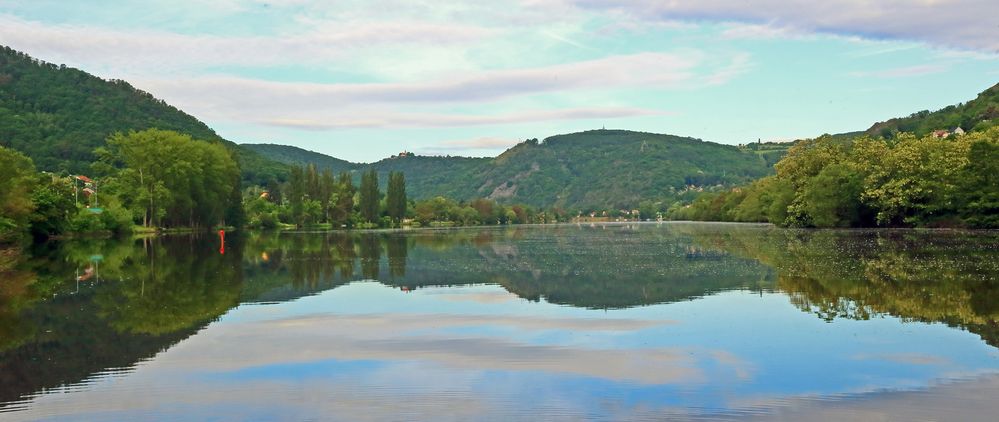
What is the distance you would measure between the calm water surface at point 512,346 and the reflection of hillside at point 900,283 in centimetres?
17

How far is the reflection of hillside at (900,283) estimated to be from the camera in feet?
73.6

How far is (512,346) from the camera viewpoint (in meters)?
18.5

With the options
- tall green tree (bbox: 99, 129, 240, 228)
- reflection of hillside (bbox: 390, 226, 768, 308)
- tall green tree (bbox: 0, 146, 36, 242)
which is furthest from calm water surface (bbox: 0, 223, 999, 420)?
tall green tree (bbox: 99, 129, 240, 228)

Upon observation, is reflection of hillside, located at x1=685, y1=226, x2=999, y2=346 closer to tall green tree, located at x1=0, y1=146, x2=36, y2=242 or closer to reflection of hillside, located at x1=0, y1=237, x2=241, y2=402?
reflection of hillside, located at x1=0, y1=237, x2=241, y2=402

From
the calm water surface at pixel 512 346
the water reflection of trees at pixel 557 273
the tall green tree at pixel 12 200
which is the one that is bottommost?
the calm water surface at pixel 512 346

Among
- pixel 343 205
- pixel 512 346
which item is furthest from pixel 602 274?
pixel 343 205

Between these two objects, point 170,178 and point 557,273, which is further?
point 170,178

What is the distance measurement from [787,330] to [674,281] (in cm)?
1336

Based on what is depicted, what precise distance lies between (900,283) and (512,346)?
59.3ft

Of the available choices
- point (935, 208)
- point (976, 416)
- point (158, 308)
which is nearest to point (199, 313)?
point (158, 308)

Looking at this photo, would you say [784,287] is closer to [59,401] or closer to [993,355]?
[993,355]

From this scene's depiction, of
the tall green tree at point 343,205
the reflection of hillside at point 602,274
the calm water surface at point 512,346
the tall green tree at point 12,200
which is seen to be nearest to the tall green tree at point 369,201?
Answer: the tall green tree at point 343,205

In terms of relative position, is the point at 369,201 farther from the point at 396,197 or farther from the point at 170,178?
the point at 170,178

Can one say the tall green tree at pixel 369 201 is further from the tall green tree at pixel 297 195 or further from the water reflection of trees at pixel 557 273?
the water reflection of trees at pixel 557 273
